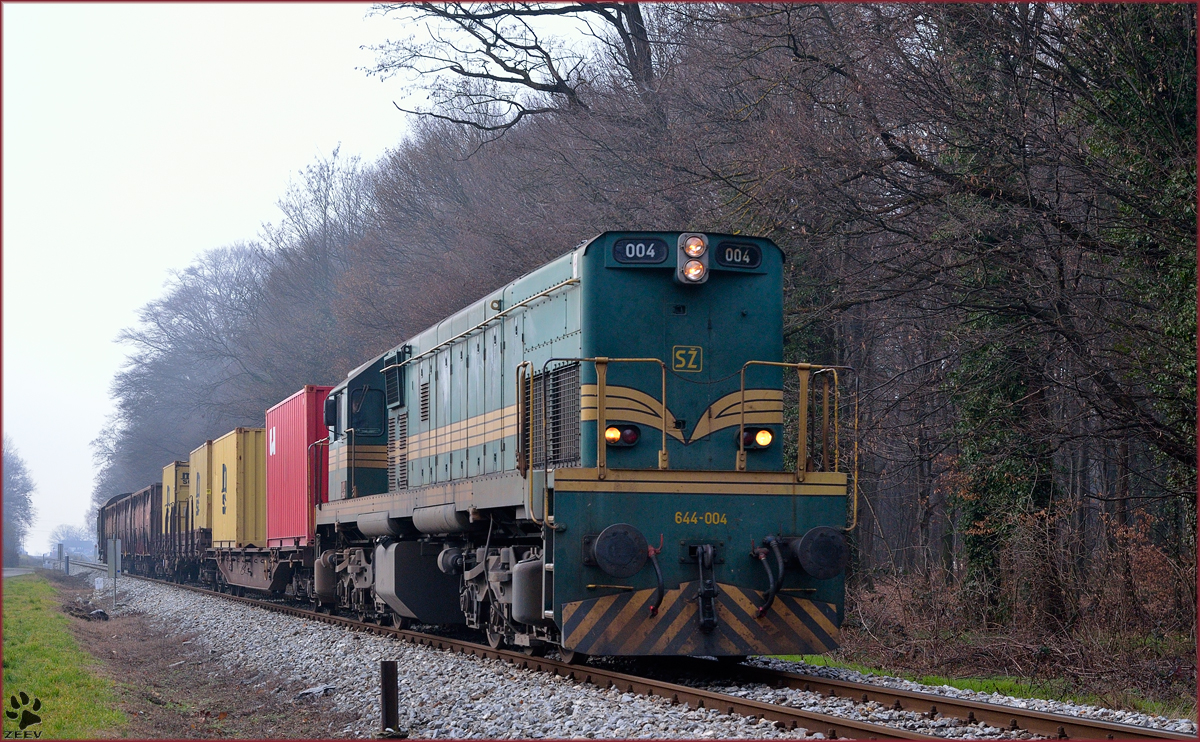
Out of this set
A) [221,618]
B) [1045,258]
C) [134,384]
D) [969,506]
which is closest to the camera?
[1045,258]

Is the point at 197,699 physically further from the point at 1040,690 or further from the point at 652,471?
the point at 1040,690

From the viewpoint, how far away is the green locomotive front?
8.32 metres

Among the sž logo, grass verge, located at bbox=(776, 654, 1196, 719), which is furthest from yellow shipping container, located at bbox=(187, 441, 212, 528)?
grass verge, located at bbox=(776, 654, 1196, 719)

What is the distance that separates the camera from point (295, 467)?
1819cm

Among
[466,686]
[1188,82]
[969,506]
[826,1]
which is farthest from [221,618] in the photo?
[1188,82]

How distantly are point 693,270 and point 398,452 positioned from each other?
667 centimetres

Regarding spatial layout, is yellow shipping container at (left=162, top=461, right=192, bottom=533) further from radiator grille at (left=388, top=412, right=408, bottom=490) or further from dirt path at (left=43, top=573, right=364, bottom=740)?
radiator grille at (left=388, top=412, right=408, bottom=490)

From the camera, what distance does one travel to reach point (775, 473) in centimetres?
873

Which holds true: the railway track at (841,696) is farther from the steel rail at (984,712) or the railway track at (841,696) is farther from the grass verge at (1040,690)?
the grass verge at (1040,690)

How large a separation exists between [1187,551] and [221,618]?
14622 mm

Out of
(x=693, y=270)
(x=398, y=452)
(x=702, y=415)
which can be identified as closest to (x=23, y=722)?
(x=702, y=415)

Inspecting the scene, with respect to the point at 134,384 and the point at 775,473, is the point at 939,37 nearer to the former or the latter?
the point at 775,473

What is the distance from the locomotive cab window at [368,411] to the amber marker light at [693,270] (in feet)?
24.4

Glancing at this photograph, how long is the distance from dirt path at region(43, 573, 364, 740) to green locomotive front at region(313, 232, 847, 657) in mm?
1939
